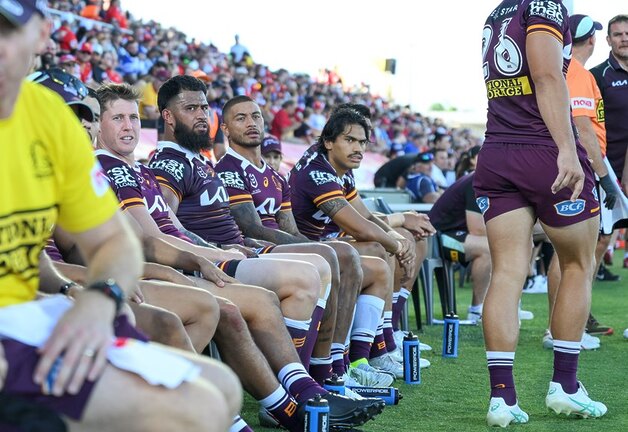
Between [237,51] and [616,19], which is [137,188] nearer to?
[616,19]

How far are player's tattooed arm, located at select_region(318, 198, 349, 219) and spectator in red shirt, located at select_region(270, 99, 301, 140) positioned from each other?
12.2 m

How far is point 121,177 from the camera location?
4.62 metres

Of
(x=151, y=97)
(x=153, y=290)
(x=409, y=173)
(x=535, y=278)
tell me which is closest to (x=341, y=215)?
(x=153, y=290)

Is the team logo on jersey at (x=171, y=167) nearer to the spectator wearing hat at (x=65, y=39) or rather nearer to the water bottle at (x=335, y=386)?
the water bottle at (x=335, y=386)

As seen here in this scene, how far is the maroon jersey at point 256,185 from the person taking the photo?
608cm

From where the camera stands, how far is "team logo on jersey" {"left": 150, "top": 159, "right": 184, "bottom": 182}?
211 inches

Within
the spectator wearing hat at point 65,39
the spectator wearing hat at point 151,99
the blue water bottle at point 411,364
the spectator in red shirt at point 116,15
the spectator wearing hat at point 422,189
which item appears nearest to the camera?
the blue water bottle at point 411,364

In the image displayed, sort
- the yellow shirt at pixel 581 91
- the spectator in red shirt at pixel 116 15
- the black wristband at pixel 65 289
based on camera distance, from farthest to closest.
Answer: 1. the spectator in red shirt at pixel 116 15
2. the yellow shirt at pixel 581 91
3. the black wristband at pixel 65 289

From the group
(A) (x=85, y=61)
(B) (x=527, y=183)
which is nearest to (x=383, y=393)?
(B) (x=527, y=183)

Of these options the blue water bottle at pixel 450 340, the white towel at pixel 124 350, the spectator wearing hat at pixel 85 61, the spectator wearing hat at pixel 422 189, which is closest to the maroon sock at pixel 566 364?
the blue water bottle at pixel 450 340

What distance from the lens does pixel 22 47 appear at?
6.81ft

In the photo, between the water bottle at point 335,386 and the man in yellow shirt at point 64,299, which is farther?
the water bottle at point 335,386

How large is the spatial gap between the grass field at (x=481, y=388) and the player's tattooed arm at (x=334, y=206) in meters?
1.14

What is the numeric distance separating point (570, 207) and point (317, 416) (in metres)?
1.55
